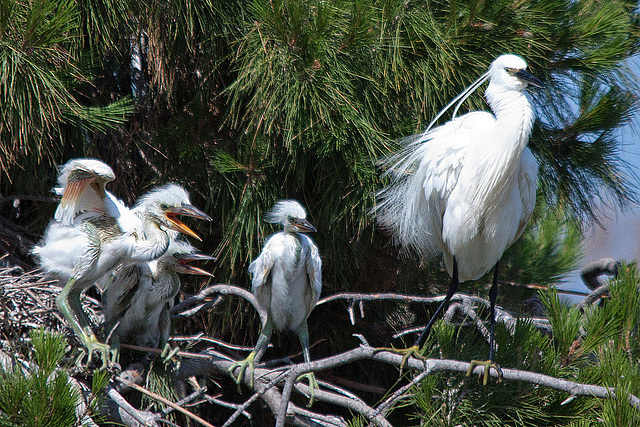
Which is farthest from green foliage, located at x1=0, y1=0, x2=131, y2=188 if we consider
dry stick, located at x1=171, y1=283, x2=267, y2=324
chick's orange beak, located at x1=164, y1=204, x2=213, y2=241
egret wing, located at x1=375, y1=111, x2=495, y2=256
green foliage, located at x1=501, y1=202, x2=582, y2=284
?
green foliage, located at x1=501, y1=202, x2=582, y2=284

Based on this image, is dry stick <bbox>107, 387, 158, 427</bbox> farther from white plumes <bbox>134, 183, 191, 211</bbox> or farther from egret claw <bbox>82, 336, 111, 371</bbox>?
white plumes <bbox>134, 183, 191, 211</bbox>

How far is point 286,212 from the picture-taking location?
5.84 feet

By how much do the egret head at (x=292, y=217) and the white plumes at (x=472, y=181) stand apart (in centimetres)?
22

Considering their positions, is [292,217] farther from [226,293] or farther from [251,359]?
[251,359]

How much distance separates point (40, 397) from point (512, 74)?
1.20 metres

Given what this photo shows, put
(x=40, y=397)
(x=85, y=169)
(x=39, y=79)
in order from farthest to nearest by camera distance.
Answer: (x=39, y=79)
(x=85, y=169)
(x=40, y=397)

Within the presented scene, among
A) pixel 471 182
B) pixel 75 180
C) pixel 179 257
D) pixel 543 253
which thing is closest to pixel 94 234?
pixel 75 180

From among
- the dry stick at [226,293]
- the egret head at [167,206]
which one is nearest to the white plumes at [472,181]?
the dry stick at [226,293]

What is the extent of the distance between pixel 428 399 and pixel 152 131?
1.15m

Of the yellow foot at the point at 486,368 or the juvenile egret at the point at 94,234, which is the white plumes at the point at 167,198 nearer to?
the juvenile egret at the point at 94,234

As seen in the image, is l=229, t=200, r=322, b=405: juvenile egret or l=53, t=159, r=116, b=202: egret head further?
l=229, t=200, r=322, b=405: juvenile egret

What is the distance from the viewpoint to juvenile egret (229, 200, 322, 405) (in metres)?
1.79

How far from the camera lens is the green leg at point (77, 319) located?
1644mm

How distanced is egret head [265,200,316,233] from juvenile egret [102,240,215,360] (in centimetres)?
23
